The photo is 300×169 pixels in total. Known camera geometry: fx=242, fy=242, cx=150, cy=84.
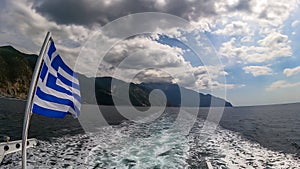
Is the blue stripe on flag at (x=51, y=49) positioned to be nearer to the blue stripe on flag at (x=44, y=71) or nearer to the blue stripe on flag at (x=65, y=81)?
the blue stripe on flag at (x=44, y=71)

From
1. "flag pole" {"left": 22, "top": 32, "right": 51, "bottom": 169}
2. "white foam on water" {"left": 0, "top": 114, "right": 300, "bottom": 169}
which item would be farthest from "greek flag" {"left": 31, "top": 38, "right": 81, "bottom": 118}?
"white foam on water" {"left": 0, "top": 114, "right": 300, "bottom": 169}

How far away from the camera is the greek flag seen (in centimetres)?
549

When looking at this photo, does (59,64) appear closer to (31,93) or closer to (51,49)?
(51,49)

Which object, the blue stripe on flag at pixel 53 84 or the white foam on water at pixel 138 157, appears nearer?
the blue stripe on flag at pixel 53 84

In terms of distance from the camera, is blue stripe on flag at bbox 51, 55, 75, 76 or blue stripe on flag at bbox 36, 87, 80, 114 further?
blue stripe on flag at bbox 51, 55, 75, 76

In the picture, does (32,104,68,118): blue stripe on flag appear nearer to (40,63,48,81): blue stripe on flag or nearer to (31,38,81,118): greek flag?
(31,38,81,118): greek flag

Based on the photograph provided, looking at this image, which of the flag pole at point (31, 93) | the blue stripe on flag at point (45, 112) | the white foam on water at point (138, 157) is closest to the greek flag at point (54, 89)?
the blue stripe on flag at point (45, 112)

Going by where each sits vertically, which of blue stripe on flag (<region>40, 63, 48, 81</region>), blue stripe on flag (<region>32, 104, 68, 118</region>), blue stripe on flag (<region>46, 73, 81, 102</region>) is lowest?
blue stripe on flag (<region>32, 104, 68, 118</region>)

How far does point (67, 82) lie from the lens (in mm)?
6336

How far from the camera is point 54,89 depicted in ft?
19.3

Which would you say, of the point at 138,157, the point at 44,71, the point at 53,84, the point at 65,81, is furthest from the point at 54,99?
the point at 138,157

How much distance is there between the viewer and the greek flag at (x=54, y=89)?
5.49 m

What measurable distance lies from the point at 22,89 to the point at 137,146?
625ft

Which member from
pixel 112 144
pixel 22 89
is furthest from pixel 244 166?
pixel 22 89
